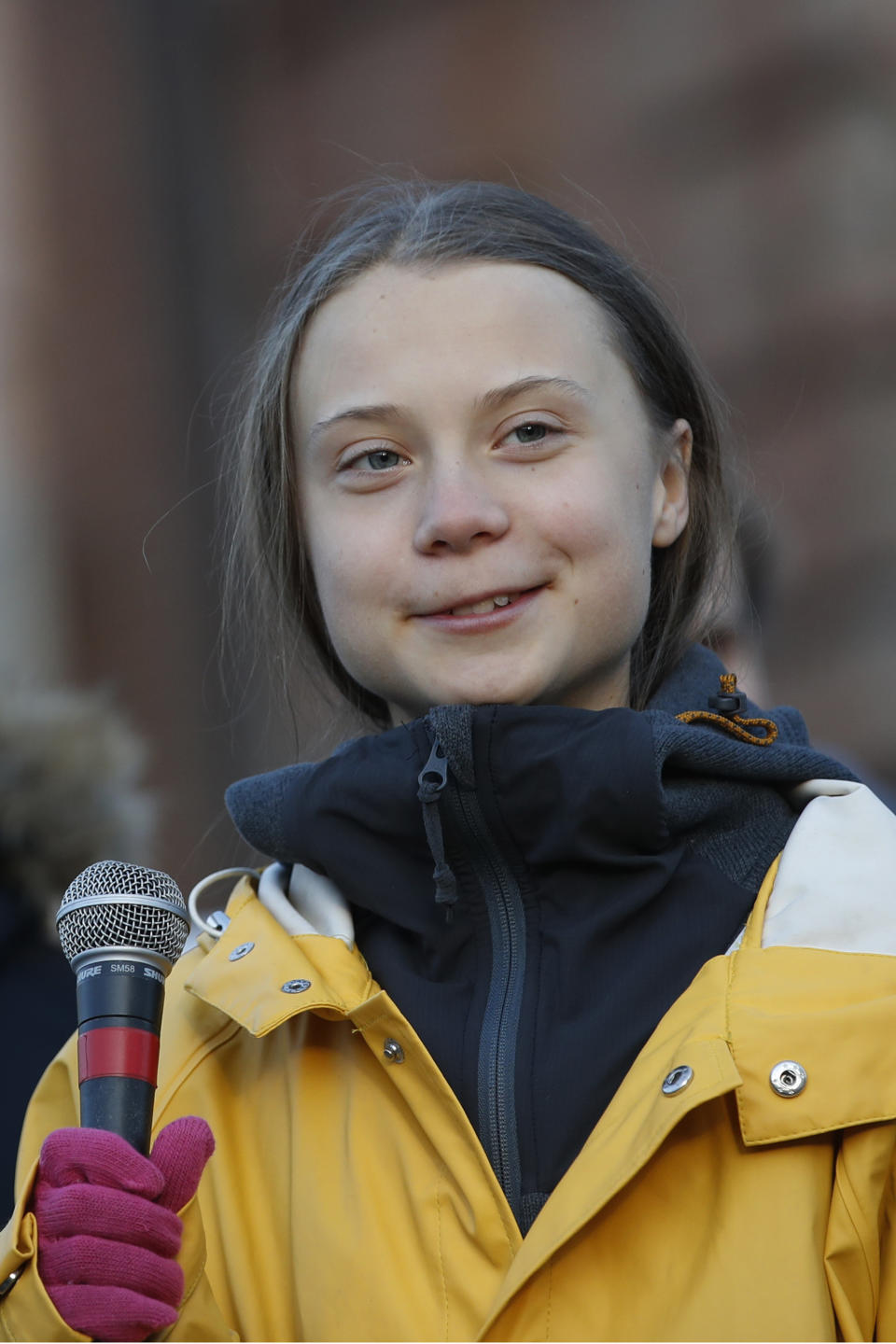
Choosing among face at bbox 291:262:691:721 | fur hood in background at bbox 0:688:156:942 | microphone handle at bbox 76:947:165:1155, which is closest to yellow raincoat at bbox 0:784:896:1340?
microphone handle at bbox 76:947:165:1155

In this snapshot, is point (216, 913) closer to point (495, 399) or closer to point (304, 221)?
point (495, 399)

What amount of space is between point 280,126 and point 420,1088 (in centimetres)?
576

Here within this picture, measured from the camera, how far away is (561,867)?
1854mm

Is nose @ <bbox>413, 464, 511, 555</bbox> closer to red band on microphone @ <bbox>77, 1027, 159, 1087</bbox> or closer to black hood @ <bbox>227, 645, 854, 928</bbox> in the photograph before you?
black hood @ <bbox>227, 645, 854, 928</bbox>

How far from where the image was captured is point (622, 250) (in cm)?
244

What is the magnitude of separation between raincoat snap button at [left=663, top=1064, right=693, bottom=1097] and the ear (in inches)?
33.4

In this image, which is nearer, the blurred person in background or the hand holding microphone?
the hand holding microphone

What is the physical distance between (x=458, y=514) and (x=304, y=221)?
4726mm

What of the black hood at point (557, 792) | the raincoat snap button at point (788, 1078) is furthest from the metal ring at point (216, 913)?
the raincoat snap button at point (788, 1078)

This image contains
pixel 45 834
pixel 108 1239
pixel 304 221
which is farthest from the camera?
pixel 304 221

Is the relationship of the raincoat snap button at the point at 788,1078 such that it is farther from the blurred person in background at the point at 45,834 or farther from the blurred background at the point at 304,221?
the blurred background at the point at 304,221

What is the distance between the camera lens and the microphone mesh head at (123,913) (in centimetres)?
158

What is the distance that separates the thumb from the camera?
59.0 inches

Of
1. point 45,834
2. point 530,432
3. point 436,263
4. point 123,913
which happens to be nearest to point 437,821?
point 123,913
